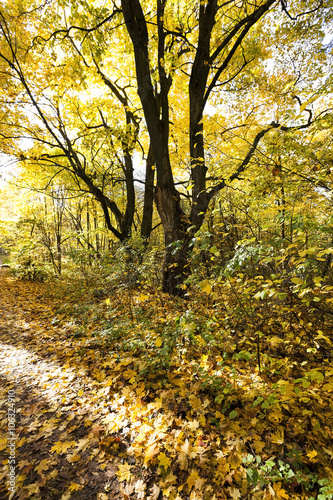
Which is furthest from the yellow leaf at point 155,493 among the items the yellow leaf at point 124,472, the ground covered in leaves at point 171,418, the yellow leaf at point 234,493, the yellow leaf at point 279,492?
the yellow leaf at point 279,492

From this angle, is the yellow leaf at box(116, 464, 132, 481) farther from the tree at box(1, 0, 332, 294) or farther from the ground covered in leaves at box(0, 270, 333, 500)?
the tree at box(1, 0, 332, 294)

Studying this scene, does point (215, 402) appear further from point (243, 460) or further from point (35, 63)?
point (35, 63)

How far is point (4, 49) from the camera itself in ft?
19.6

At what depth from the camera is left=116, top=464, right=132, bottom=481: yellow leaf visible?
1980 millimetres

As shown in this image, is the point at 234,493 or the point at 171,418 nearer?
the point at 234,493

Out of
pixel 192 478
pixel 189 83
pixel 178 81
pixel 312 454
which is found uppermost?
pixel 178 81

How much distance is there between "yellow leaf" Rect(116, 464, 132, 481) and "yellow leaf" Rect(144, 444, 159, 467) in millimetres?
177

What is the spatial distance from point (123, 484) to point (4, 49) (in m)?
9.95

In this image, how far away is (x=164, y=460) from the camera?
6.59ft

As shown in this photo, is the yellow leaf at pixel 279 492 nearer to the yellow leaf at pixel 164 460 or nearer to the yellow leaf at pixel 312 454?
the yellow leaf at pixel 312 454

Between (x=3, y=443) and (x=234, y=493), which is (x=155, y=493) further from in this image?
(x=3, y=443)

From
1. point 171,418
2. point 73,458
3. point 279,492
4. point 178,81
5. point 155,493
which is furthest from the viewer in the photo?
point 178,81

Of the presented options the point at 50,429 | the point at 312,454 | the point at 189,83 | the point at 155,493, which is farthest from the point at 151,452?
the point at 189,83

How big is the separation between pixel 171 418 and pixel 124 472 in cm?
67
